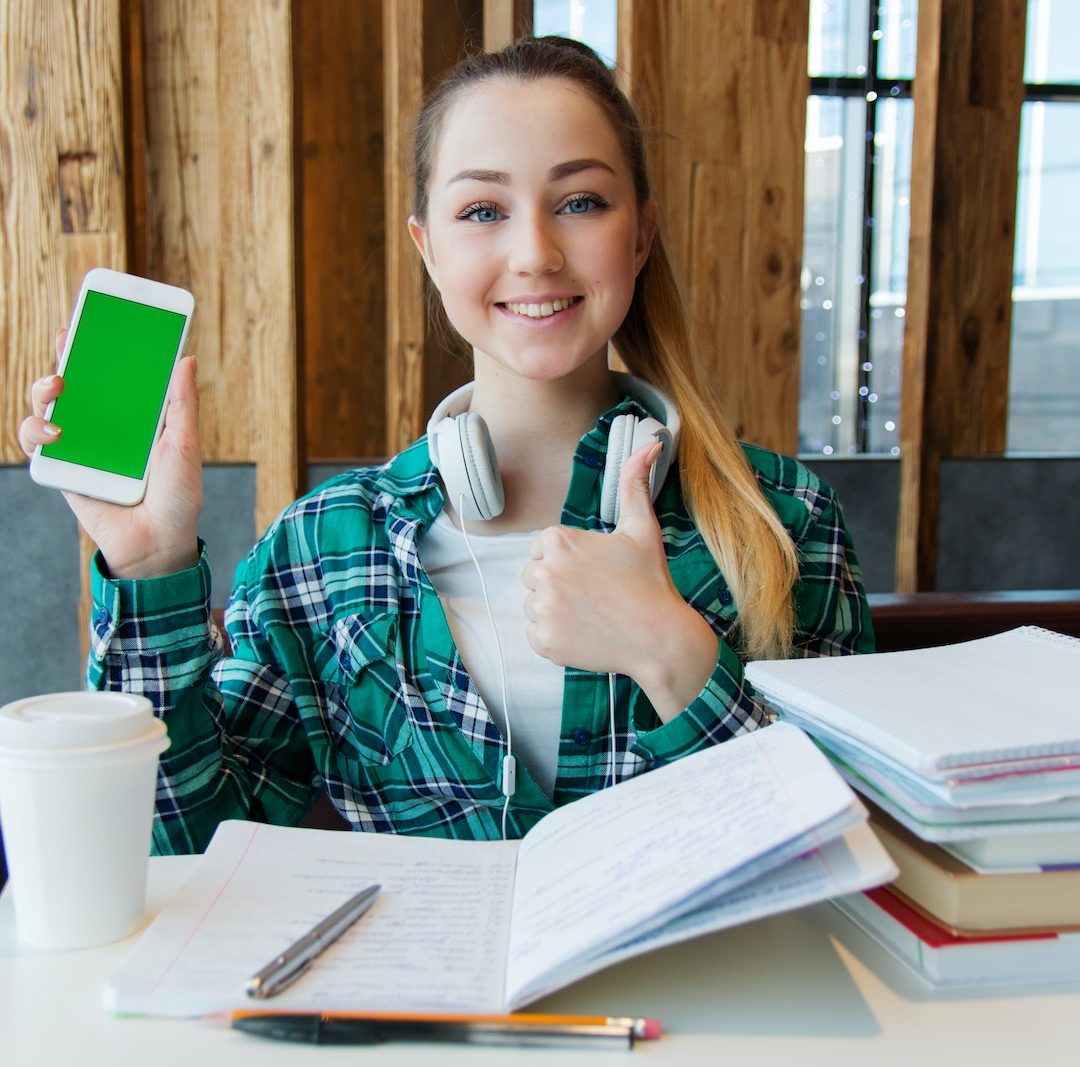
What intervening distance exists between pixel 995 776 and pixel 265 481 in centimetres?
206

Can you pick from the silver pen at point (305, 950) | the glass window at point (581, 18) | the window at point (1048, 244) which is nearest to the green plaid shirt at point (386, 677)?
the silver pen at point (305, 950)

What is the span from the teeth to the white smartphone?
37 cm

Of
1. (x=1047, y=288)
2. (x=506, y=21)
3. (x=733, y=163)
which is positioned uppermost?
(x=506, y=21)

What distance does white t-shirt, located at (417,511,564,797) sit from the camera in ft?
3.99

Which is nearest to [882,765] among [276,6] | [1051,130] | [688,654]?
[688,654]

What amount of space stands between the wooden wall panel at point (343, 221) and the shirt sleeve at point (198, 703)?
310 cm

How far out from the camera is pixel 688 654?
0.99 meters

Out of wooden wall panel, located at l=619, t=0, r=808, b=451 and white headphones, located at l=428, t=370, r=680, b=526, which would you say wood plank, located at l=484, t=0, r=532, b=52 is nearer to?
wooden wall panel, located at l=619, t=0, r=808, b=451

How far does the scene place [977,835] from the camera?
640mm

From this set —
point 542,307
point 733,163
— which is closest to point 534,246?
point 542,307

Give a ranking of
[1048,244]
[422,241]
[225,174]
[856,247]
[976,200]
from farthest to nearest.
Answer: [1048,244]
[856,247]
[976,200]
[225,174]
[422,241]

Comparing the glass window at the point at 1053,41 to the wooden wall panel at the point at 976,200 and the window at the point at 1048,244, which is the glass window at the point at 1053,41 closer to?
the window at the point at 1048,244

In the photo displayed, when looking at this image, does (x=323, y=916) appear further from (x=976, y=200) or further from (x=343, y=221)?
(x=343, y=221)

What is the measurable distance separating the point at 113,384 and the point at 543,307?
0.47 m
